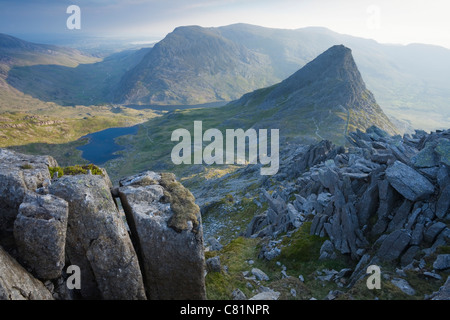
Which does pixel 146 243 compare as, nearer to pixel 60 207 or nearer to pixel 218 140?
pixel 60 207

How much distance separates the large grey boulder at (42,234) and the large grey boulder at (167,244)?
4152 millimetres

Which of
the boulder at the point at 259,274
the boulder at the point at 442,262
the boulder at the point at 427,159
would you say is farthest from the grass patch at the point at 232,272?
the boulder at the point at 427,159

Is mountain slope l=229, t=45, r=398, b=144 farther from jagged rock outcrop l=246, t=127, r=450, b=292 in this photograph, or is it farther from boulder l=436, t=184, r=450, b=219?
boulder l=436, t=184, r=450, b=219

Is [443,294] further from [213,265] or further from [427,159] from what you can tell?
[213,265]

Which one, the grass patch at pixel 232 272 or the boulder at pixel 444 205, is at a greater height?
the boulder at pixel 444 205

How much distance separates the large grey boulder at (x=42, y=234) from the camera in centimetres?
1348

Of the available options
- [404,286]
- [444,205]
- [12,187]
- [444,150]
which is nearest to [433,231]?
[444,205]

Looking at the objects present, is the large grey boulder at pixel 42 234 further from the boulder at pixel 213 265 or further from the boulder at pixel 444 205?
the boulder at pixel 444 205

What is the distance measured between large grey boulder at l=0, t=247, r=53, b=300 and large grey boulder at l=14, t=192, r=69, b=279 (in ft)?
1.81

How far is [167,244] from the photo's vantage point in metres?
16.2

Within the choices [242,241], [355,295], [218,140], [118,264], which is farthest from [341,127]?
[118,264]

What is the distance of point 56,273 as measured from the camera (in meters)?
14.2

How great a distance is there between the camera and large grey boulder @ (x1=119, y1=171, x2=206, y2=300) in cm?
1616

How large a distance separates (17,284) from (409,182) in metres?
30.3
